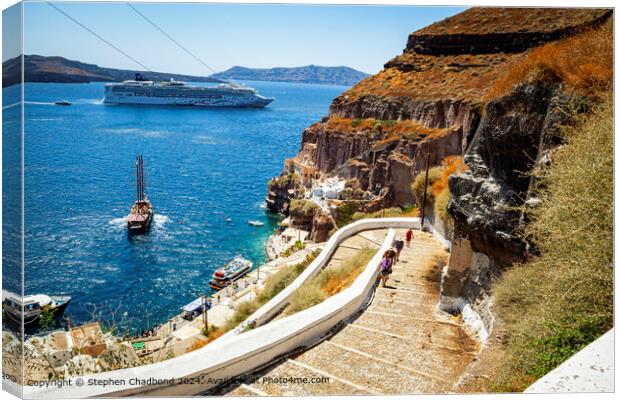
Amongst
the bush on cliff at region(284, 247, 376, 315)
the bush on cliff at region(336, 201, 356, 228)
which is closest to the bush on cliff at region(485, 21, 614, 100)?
the bush on cliff at region(284, 247, 376, 315)

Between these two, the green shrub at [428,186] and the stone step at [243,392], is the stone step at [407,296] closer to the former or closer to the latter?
the stone step at [243,392]

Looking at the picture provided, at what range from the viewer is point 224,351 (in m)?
4.99

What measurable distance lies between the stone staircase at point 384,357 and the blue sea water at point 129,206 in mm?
12378

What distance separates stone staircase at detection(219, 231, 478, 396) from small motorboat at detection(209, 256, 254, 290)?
18965mm

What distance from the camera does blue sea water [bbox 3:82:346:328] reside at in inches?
957

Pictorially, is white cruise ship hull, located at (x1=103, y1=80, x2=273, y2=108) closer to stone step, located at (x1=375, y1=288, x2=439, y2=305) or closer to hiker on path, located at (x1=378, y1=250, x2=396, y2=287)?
hiker on path, located at (x1=378, y1=250, x2=396, y2=287)

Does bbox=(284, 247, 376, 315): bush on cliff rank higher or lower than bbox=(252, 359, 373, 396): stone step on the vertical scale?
lower

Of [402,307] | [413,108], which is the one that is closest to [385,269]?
[402,307]

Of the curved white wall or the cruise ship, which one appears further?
the cruise ship

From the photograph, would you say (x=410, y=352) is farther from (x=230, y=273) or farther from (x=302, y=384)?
(x=230, y=273)

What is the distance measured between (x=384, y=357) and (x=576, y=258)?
229 cm

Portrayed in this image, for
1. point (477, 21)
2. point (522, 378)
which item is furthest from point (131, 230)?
point (477, 21)

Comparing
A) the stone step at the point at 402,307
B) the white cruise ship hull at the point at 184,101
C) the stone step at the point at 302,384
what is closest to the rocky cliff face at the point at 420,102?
the stone step at the point at 402,307

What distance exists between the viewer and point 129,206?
102 ft
